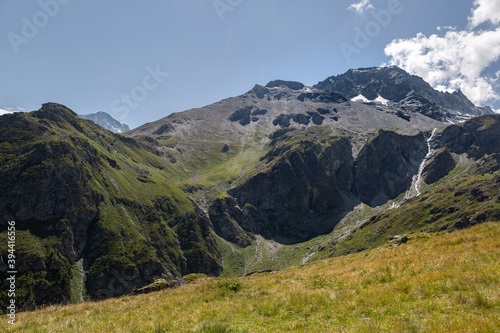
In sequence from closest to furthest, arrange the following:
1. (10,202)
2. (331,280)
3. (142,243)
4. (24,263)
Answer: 1. (331,280)
2. (24,263)
3. (10,202)
4. (142,243)

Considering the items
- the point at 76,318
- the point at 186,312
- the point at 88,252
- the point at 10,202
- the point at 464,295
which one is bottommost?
the point at 464,295

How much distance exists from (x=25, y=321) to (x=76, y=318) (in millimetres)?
2843

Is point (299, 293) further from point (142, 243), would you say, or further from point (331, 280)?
point (142, 243)

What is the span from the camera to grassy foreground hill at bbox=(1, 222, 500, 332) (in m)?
9.95

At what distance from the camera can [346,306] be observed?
1233cm

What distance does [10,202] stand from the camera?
171m

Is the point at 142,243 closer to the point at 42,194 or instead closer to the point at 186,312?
the point at 42,194

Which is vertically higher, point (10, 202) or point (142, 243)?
point (10, 202)

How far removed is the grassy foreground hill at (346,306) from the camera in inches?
392

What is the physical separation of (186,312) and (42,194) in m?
216

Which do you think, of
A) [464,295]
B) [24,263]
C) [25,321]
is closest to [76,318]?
[25,321]

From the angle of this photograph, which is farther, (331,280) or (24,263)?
(24,263)

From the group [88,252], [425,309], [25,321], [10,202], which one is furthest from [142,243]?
[425,309]

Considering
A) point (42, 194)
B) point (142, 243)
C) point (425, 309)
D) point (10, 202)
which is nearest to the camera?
point (425, 309)
